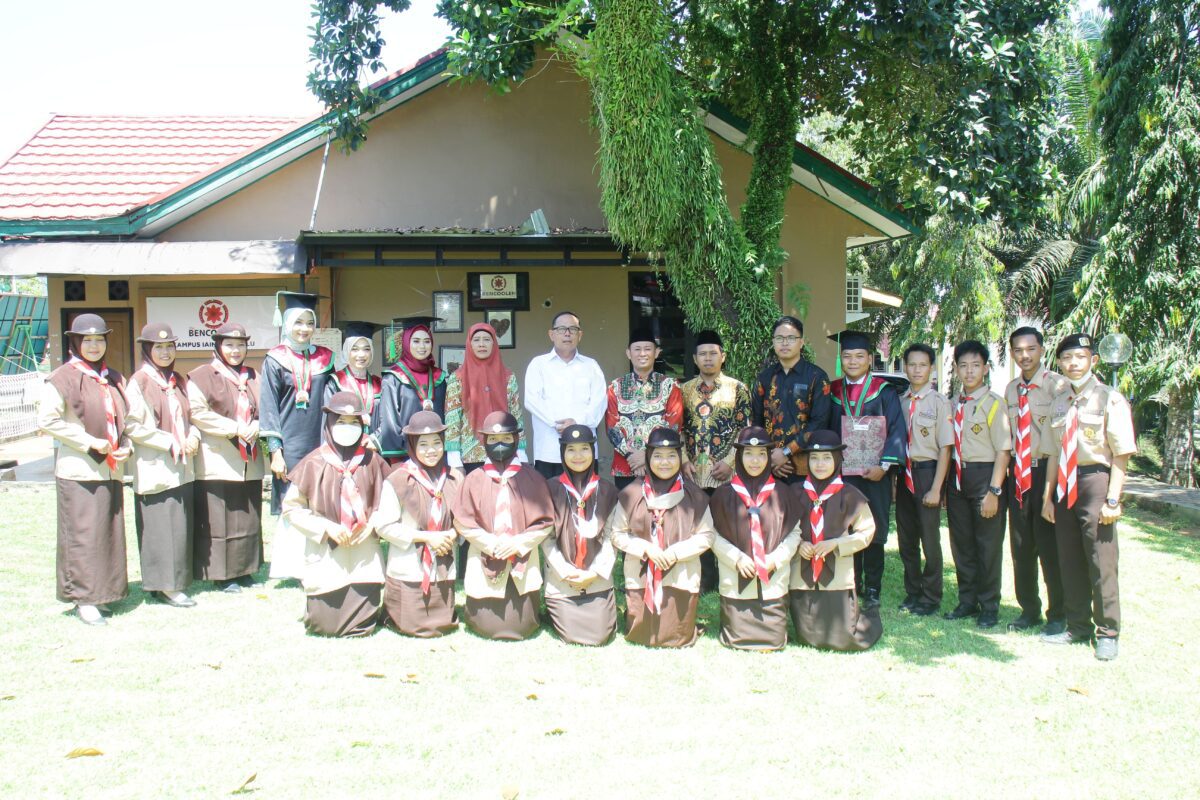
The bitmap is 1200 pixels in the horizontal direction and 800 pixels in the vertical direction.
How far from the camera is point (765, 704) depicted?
4305 mm

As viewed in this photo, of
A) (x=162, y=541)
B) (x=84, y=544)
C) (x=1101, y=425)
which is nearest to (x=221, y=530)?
(x=162, y=541)

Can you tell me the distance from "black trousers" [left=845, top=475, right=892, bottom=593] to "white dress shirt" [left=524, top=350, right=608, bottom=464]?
190 centimetres

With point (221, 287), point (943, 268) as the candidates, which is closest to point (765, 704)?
point (221, 287)

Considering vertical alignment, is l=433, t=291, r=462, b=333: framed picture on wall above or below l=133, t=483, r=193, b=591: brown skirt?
above

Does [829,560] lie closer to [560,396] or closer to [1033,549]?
[1033,549]

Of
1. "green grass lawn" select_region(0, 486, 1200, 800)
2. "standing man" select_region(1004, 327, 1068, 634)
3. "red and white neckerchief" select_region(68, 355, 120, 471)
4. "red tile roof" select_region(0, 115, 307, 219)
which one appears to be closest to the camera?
"green grass lawn" select_region(0, 486, 1200, 800)

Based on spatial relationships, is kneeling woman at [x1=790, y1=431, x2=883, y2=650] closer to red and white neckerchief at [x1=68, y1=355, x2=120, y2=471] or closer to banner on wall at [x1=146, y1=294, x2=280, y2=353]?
red and white neckerchief at [x1=68, y1=355, x2=120, y2=471]

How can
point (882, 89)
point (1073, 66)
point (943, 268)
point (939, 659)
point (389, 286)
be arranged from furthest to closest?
point (1073, 66)
point (943, 268)
point (389, 286)
point (882, 89)
point (939, 659)

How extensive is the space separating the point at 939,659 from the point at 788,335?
228cm

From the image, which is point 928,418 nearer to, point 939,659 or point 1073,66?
point 939,659

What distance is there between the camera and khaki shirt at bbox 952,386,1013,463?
5.44 meters

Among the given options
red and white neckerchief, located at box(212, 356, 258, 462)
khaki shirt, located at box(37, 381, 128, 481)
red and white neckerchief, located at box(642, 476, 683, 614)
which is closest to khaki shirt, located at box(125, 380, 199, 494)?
khaki shirt, located at box(37, 381, 128, 481)

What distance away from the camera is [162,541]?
19.0 feet

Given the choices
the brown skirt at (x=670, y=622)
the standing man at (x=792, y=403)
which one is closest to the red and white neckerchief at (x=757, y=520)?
the brown skirt at (x=670, y=622)
